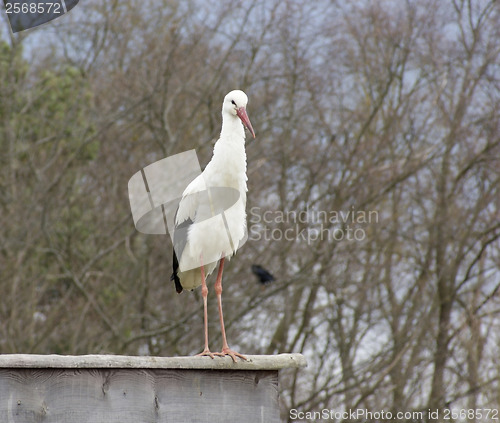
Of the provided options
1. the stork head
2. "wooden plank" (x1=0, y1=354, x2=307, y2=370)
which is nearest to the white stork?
the stork head

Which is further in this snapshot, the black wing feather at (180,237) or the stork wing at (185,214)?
the black wing feather at (180,237)

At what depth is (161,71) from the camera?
14.9 metres

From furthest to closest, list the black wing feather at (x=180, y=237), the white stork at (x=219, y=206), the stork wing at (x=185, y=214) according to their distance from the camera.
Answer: the black wing feather at (x=180, y=237) < the stork wing at (x=185, y=214) < the white stork at (x=219, y=206)

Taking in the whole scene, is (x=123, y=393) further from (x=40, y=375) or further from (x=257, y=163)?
(x=257, y=163)

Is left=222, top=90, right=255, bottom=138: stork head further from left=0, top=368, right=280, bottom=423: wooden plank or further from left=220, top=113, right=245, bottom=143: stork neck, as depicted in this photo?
left=0, top=368, right=280, bottom=423: wooden plank

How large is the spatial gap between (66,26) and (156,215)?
431 cm

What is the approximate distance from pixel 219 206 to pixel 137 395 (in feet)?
7.34

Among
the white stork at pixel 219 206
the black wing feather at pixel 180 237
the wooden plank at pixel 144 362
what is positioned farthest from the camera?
the black wing feather at pixel 180 237

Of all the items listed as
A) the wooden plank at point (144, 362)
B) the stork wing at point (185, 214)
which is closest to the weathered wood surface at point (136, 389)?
the wooden plank at point (144, 362)

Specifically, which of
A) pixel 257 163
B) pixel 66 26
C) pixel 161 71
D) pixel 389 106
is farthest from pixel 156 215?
pixel 389 106

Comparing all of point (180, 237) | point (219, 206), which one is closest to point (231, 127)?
point (219, 206)

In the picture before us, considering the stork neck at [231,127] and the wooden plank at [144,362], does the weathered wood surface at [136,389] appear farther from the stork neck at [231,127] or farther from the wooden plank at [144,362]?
the stork neck at [231,127]

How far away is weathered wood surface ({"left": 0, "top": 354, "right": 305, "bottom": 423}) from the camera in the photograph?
159 inches

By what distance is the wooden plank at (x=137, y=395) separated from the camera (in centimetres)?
406
